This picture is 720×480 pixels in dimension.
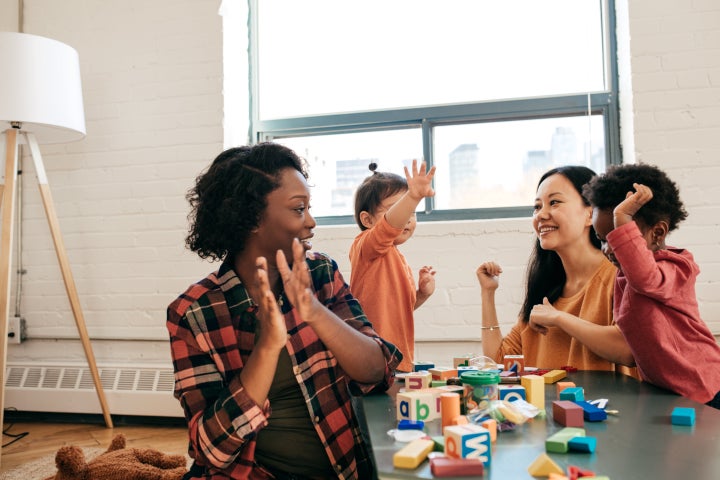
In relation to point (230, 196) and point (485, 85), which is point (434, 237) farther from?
point (230, 196)

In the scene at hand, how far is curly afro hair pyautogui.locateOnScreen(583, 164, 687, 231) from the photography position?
4.86ft

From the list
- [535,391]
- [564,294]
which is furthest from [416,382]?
[564,294]

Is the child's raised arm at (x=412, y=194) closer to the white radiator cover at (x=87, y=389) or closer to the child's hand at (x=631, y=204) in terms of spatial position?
the child's hand at (x=631, y=204)

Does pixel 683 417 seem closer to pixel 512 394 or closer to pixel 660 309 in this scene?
pixel 512 394

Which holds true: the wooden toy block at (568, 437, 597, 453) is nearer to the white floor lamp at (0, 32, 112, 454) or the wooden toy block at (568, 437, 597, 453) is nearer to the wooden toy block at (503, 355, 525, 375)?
the wooden toy block at (503, 355, 525, 375)

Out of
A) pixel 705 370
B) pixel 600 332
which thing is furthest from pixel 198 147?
pixel 705 370

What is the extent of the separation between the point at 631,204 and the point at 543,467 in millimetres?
873

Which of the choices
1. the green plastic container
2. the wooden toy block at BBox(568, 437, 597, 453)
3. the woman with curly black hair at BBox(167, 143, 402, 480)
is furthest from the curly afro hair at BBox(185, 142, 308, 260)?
the wooden toy block at BBox(568, 437, 597, 453)

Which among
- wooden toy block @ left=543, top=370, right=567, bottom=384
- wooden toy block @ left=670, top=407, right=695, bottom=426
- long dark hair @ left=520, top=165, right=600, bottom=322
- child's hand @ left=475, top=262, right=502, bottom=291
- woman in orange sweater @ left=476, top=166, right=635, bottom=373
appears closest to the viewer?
wooden toy block @ left=670, top=407, right=695, bottom=426

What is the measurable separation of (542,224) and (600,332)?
0.43 metres

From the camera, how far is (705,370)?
1.32 m

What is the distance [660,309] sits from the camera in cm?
135

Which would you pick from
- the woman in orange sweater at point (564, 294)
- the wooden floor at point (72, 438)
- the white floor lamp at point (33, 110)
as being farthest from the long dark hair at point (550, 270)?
the white floor lamp at point (33, 110)

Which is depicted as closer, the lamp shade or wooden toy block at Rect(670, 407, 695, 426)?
wooden toy block at Rect(670, 407, 695, 426)
